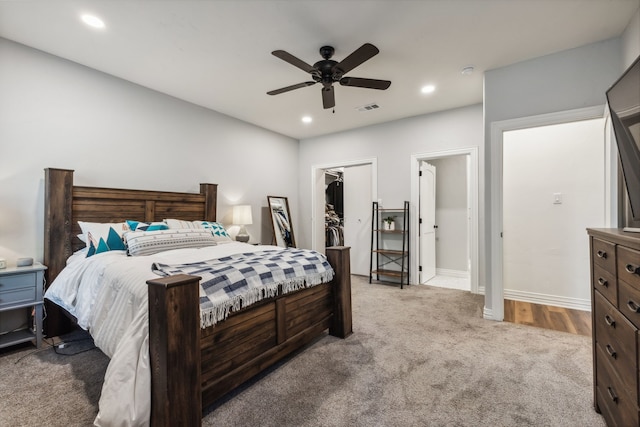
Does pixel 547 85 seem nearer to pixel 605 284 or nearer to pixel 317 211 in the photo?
pixel 605 284

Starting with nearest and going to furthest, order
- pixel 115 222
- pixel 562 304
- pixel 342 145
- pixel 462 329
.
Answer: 1. pixel 462 329
2. pixel 115 222
3. pixel 562 304
4. pixel 342 145

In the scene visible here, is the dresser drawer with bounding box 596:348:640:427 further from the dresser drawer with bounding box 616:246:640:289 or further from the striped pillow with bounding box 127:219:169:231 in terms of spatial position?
the striped pillow with bounding box 127:219:169:231

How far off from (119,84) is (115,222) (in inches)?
62.7

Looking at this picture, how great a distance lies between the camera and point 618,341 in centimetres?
130

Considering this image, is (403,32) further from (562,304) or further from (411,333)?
(562,304)

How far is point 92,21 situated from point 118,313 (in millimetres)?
2330

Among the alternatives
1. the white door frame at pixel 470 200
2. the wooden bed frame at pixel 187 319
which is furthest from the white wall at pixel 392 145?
the wooden bed frame at pixel 187 319

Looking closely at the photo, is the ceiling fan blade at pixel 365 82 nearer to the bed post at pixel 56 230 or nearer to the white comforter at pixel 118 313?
the white comforter at pixel 118 313

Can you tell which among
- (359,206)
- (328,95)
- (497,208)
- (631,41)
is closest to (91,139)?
(328,95)

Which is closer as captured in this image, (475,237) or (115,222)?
(115,222)

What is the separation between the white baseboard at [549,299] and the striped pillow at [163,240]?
3860mm

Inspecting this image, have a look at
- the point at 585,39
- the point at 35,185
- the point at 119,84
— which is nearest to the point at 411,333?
the point at 585,39

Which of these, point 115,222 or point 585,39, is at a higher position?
point 585,39

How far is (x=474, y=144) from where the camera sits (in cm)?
410
